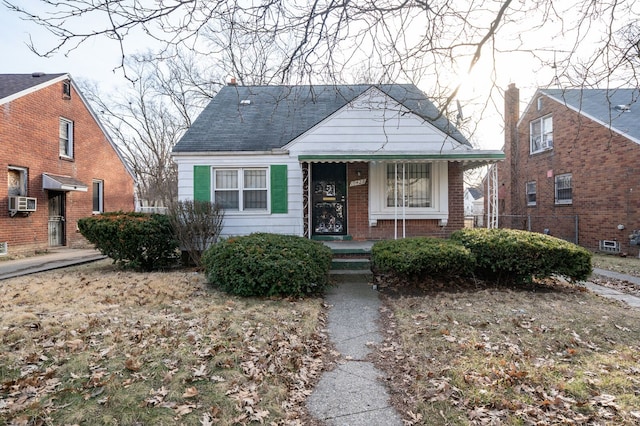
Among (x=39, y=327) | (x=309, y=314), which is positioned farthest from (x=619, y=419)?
(x=39, y=327)

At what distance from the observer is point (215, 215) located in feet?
30.0

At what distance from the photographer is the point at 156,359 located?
3514mm

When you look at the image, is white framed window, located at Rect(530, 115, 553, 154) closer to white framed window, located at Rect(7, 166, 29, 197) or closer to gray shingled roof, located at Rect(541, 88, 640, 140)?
gray shingled roof, located at Rect(541, 88, 640, 140)

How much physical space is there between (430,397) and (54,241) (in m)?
16.0

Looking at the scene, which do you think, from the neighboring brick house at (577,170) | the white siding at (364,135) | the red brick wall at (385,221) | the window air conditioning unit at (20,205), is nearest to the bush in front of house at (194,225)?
the white siding at (364,135)

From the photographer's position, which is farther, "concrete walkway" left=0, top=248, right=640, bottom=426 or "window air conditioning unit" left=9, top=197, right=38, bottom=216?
"window air conditioning unit" left=9, top=197, right=38, bottom=216

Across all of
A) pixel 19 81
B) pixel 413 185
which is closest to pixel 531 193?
pixel 413 185

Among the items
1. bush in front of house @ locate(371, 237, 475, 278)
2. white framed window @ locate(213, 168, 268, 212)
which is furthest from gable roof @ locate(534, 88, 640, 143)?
white framed window @ locate(213, 168, 268, 212)

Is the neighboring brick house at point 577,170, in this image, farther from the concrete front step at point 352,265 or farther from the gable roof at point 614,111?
the concrete front step at point 352,265

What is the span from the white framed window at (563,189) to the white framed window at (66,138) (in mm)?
21016

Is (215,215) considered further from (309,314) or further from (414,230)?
(414,230)

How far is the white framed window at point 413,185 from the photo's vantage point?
990 centimetres

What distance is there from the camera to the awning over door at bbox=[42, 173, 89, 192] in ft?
42.5

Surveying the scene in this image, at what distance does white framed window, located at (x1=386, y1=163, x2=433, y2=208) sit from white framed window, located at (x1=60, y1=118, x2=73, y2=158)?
13419mm
